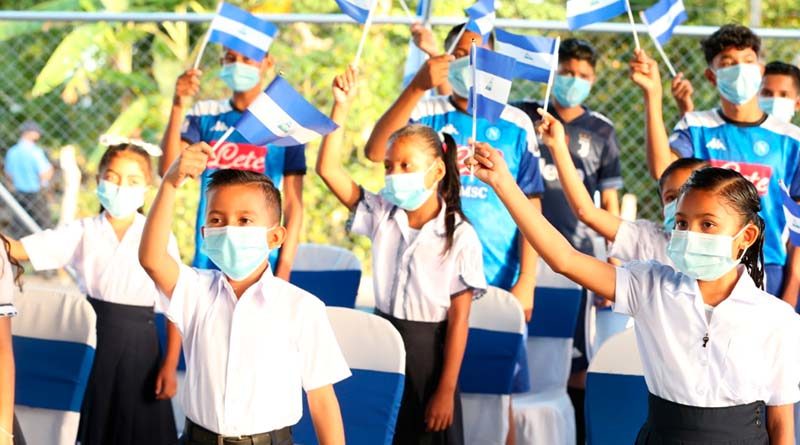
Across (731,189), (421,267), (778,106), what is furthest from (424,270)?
(778,106)

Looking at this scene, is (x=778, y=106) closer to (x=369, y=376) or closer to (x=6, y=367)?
(x=369, y=376)

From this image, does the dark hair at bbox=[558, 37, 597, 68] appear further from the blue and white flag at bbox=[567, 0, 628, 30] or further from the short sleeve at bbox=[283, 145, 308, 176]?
the short sleeve at bbox=[283, 145, 308, 176]

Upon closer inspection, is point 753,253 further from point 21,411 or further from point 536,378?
point 21,411

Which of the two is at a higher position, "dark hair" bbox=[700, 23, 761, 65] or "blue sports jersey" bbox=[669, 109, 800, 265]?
"dark hair" bbox=[700, 23, 761, 65]

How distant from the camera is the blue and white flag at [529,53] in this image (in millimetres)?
4566

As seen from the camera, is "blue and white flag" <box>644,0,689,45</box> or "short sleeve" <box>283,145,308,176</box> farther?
"blue and white flag" <box>644,0,689,45</box>

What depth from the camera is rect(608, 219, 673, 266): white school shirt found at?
14.1 ft

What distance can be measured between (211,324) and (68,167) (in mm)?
5964

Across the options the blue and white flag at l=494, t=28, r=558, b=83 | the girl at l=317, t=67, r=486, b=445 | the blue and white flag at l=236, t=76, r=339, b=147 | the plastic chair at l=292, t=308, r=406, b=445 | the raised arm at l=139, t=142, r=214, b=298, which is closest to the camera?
the raised arm at l=139, t=142, r=214, b=298

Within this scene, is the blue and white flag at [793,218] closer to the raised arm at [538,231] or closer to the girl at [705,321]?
the girl at [705,321]

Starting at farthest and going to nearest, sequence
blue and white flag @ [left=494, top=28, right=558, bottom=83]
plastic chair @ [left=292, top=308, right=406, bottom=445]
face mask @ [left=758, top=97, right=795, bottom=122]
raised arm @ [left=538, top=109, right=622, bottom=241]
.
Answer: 1. face mask @ [left=758, top=97, right=795, bottom=122]
2. blue and white flag @ [left=494, top=28, right=558, bottom=83]
3. plastic chair @ [left=292, top=308, right=406, bottom=445]
4. raised arm @ [left=538, top=109, right=622, bottom=241]

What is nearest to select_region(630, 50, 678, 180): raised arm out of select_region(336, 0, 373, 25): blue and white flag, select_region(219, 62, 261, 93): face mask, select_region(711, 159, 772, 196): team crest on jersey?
select_region(711, 159, 772, 196): team crest on jersey

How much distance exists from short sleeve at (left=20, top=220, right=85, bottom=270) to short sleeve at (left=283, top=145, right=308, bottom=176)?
957mm

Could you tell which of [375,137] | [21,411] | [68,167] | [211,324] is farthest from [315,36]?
[211,324]
